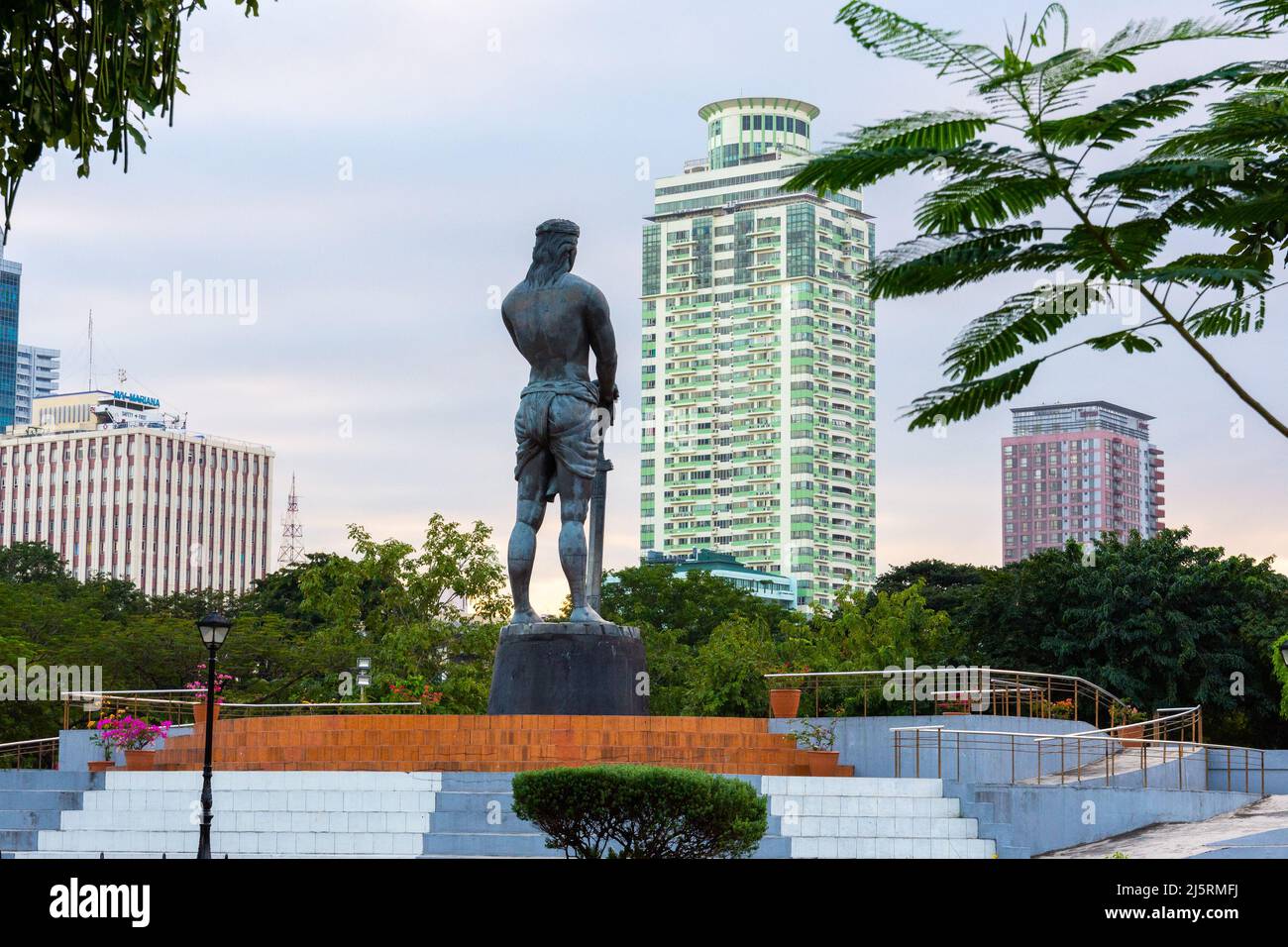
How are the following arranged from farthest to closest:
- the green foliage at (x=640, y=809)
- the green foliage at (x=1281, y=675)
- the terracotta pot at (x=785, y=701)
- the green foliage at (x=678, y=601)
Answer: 1. the green foliage at (x=678, y=601)
2. the green foliage at (x=1281, y=675)
3. the terracotta pot at (x=785, y=701)
4. the green foliage at (x=640, y=809)

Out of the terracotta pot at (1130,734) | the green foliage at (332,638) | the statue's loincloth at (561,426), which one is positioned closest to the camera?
the statue's loincloth at (561,426)

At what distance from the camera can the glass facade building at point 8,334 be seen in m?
126

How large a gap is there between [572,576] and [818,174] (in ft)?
43.6

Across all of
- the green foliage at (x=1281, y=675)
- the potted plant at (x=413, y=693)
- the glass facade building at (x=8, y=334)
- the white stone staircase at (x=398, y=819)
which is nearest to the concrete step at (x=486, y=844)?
the white stone staircase at (x=398, y=819)

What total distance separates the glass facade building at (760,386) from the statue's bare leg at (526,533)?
333 feet

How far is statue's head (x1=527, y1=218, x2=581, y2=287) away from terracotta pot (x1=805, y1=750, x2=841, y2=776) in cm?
609

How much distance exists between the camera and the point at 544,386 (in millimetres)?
17859

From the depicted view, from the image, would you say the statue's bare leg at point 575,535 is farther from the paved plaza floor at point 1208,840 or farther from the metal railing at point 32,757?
the metal railing at point 32,757

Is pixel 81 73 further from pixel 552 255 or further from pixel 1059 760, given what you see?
pixel 1059 760

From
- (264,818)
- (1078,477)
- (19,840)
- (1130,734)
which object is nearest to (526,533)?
(264,818)

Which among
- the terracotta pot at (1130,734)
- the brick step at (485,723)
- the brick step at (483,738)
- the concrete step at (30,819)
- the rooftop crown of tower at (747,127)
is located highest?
the rooftop crown of tower at (747,127)

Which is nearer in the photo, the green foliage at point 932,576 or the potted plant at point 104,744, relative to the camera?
the potted plant at point 104,744
